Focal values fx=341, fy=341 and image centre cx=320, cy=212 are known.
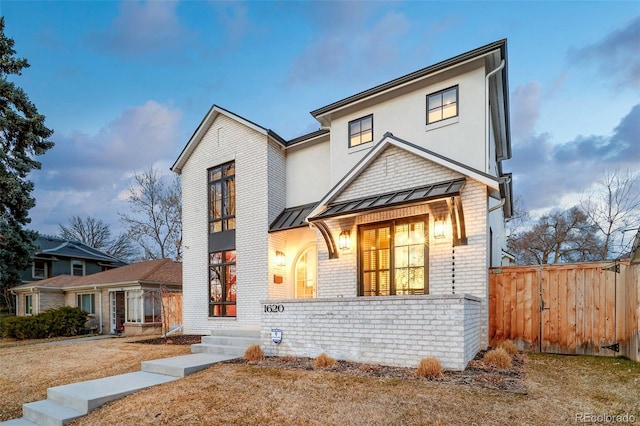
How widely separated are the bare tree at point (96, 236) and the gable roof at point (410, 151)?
35.0 meters

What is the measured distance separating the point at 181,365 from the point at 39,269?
2479 centimetres

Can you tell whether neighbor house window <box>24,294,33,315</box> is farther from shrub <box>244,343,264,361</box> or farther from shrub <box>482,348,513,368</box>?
shrub <box>482,348,513,368</box>

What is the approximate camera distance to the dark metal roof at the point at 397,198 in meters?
7.07

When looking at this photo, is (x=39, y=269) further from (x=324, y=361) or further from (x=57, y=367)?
(x=324, y=361)

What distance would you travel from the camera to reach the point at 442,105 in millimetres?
8336

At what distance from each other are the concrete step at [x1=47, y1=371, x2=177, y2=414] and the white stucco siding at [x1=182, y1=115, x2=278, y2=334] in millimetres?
4663

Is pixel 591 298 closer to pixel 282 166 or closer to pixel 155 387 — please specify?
pixel 155 387

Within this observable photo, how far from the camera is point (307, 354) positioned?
6.89 m

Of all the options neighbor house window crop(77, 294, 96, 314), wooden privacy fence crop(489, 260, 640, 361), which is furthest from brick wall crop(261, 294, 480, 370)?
neighbor house window crop(77, 294, 96, 314)

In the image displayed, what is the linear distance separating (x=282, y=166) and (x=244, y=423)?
8.78m

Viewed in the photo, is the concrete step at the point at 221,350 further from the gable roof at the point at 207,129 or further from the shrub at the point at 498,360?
the gable roof at the point at 207,129

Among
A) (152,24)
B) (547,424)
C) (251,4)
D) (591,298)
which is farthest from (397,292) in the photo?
(152,24)

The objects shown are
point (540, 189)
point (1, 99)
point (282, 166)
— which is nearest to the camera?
point (282, 166)

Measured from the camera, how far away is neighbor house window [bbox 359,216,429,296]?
7.81 m
